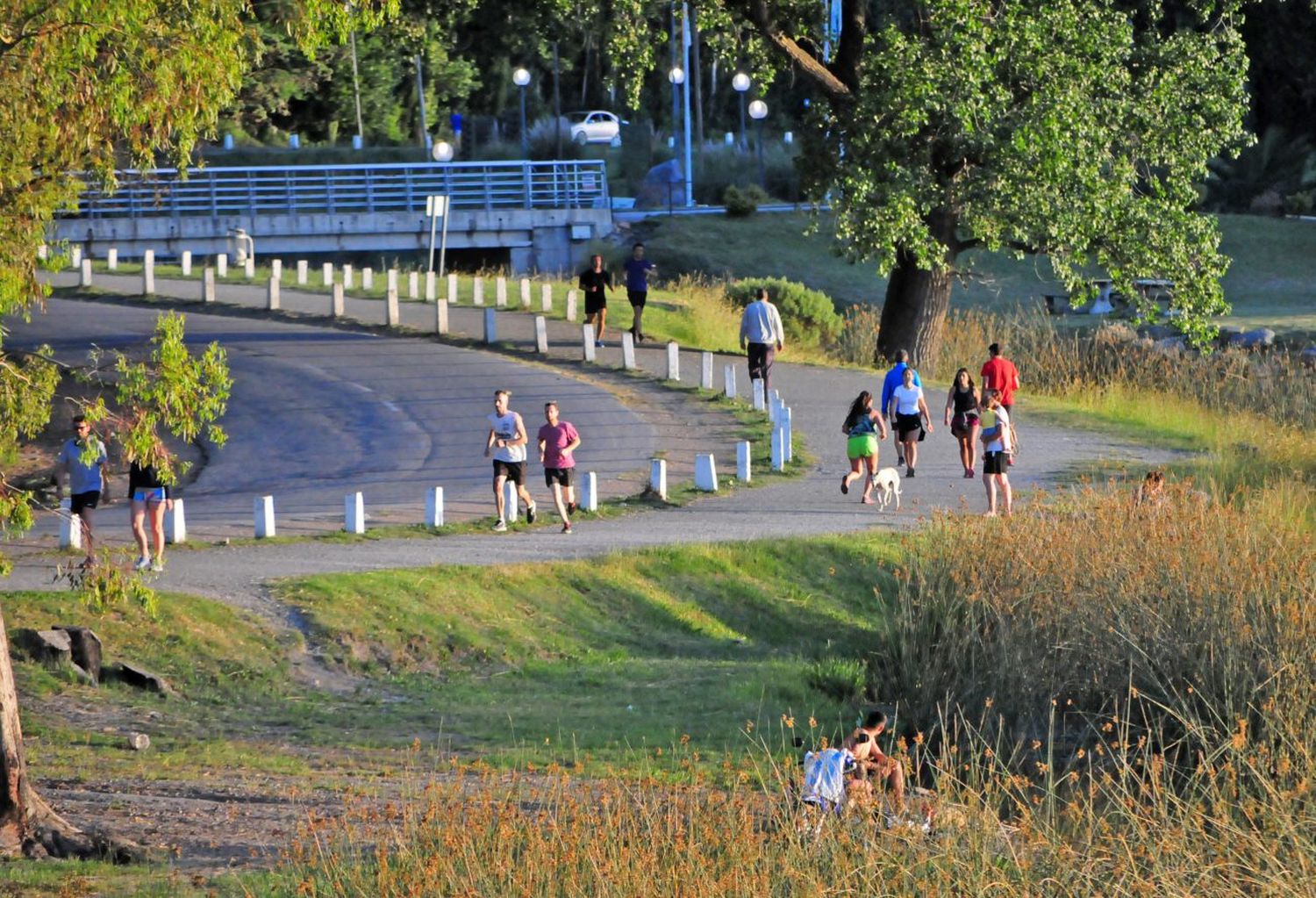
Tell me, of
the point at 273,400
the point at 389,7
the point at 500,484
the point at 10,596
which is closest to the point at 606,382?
the point at 273,400

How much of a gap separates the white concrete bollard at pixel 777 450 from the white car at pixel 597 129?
41838 mm

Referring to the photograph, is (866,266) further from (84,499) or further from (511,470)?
(84,499)

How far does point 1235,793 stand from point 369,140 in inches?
2512

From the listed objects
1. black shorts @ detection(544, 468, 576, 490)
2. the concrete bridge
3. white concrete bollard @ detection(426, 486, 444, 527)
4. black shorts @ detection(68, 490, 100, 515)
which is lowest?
white concrete bollard @ detection(426, 486, 444, 527)

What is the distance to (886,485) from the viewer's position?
22.2 m

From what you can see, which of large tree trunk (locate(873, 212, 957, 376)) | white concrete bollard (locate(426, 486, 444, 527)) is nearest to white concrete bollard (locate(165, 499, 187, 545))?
white concrete bollard (locate(426, 486, 444, 527))

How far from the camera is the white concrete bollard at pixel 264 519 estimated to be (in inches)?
798

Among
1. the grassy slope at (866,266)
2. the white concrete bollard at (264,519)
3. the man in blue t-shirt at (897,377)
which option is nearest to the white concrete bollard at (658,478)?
the man in blue t-shirt at (897,377)

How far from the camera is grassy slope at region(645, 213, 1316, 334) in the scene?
50281 millimetres

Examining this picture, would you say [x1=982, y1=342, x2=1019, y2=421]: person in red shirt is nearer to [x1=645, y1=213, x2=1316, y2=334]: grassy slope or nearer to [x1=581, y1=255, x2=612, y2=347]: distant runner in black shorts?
[x1=581, y1=255, x2=612, y2=347]: distant runner in black shorts

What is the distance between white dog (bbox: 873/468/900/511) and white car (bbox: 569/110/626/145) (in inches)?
1766

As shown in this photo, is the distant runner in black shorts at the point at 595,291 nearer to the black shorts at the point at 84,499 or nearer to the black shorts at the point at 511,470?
the black shorts at the point at 511,470

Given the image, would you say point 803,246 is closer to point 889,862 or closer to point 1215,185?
point 1215,185

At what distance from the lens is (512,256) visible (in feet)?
167
